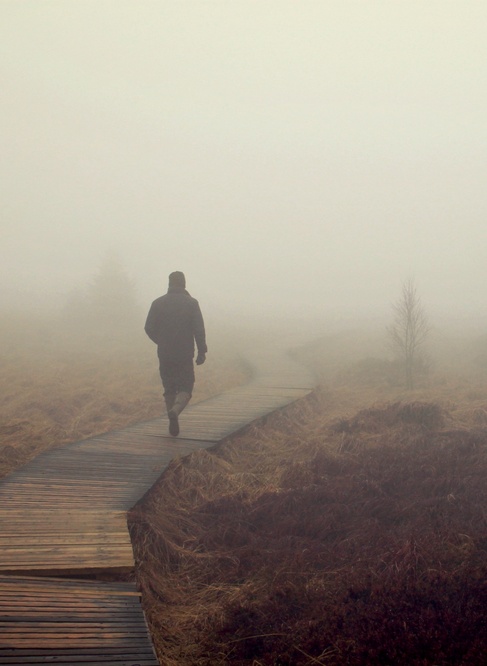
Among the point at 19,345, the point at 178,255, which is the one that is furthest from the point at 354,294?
the point at 19,345

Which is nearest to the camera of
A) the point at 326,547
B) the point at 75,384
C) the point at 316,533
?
the point at 326,547

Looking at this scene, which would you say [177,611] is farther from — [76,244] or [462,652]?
[76,244]

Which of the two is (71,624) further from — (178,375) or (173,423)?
(178,375)

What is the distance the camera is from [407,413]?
1021 cm

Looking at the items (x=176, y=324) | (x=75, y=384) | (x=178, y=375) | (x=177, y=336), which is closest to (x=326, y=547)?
(x=178, y=375)

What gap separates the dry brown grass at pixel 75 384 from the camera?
10461 millimetres

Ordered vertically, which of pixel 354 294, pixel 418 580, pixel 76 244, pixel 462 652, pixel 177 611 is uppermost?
pixel 76 244

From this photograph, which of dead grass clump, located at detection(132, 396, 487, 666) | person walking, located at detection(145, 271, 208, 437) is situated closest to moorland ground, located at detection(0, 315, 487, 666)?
dead grass clump, located at detection(132, 396, 487, 666)

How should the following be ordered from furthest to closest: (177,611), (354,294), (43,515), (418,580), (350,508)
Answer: (354,294) < (350,508) < (43,515) < (177,611) < (418,580)

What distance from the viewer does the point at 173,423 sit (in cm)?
898

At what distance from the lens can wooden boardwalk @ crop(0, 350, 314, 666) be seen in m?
3.18

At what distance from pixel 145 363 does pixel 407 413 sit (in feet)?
42.1

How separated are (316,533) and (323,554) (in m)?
0.69

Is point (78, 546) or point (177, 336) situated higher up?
point (177, 336)
